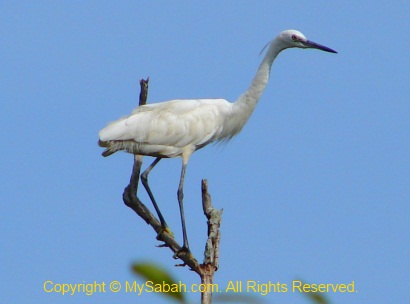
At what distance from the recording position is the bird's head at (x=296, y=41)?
9.14 meters

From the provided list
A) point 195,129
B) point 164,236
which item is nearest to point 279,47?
point 195,129

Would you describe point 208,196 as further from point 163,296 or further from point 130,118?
point 163,296

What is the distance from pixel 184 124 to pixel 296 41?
1.78 meters

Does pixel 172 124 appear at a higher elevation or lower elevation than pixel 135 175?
higher

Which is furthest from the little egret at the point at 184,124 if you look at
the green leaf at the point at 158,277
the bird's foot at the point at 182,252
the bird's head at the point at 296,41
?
the green leaf at the point at 158,277

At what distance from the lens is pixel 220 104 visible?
948 cm

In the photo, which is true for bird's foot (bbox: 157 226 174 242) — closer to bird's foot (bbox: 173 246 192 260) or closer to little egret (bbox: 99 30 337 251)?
little egret (bbox: 99 30 337 251)

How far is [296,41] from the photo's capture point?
9195 mm

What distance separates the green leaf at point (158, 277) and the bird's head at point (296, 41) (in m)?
8.27

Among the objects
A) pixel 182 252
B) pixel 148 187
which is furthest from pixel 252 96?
pixel 182 252

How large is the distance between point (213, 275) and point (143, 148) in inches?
112

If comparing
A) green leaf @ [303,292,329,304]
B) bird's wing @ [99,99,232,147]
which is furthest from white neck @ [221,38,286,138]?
green leaf @ [303,292,329,304]

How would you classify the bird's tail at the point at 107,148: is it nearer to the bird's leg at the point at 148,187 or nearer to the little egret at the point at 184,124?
the little egret at the point at 184,124

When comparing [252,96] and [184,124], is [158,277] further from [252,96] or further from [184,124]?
[252,96]
